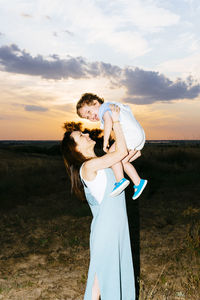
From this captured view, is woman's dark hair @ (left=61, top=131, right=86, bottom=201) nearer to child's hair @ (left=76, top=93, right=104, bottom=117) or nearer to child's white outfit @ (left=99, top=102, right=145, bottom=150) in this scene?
child's white outfit @ (left=99, top=102, right=145, bottom=150)

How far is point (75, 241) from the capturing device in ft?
23.2

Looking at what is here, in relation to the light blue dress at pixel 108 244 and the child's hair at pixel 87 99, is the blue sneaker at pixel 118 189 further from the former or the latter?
the child's hair at pixel 87 99

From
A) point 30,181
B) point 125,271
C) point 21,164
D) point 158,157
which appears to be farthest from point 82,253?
point 158,157

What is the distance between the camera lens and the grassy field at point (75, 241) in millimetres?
4935

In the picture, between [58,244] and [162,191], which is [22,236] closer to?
[58,244]

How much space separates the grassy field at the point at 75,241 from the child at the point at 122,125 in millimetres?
1859

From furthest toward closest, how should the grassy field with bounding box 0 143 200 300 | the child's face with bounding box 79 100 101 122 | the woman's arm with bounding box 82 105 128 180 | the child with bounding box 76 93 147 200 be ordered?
the grassy field with bounding box 0 143 200 300 → the child's face with bounding box 79 100 101 122 → the child with bounding box 76 93 147 200 → the woman's arm with bounding box 82 105 128 180

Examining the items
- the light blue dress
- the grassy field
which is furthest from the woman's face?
the grassy field

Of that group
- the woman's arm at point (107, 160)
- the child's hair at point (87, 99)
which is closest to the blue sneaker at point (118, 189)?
the woman's arm at point (107, 160)

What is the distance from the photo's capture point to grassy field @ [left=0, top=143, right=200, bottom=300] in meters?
4.94

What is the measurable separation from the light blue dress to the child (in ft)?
0.49

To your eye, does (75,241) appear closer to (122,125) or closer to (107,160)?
(122,125)

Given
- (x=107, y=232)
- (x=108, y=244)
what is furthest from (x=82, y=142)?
(x=108, y=244)

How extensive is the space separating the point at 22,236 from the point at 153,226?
3778 millimetres
